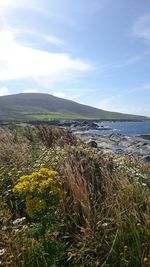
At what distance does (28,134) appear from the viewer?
18469 mm

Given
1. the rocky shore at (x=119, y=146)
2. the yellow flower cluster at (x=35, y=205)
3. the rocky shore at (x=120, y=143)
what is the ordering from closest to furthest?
the yellow flower cluster at (x=35, y=205), the rocky shore at (x=119, y=146), the rocky shore at (x=120, y=143)

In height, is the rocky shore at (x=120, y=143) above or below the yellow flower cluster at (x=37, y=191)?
below

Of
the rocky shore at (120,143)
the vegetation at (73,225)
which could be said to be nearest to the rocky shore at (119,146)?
the rocky shore at (120,143)

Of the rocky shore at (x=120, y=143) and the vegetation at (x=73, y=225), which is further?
the rocky shore at (x=120, y=143)

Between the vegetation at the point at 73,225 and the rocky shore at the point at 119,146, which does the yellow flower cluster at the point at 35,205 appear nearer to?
the vegetation at the point at 73,225

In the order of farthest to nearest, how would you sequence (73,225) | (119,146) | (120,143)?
(120,143) → (119,146) → (73,225)

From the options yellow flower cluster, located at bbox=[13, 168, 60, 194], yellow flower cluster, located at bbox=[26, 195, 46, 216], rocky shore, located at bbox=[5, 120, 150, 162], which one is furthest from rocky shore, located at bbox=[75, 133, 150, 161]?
yellow flower cluster, located at bbox=[26, 195, 46, 216]

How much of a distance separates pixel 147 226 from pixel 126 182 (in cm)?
160

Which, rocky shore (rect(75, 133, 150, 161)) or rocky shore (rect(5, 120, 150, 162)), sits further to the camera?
rocky shore (rect(5, 120, 150, 162))

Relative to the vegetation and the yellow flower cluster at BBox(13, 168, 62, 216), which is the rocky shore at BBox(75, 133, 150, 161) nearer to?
the vegetation

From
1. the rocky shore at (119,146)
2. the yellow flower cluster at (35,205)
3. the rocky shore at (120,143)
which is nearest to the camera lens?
the yellow flower cluster at (35,205)

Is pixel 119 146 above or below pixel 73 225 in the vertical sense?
below

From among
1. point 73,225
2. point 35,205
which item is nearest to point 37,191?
point 35,205

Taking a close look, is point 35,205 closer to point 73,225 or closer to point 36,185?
point 36,185
